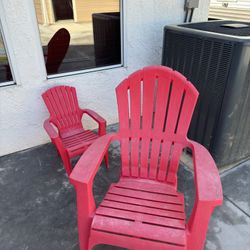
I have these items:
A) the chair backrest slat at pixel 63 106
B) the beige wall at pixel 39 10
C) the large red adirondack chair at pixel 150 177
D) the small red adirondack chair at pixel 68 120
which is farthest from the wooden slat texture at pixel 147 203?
the beige wall at pixel 39 10

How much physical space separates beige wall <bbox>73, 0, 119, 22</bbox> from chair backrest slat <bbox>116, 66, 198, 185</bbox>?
4.55 ft

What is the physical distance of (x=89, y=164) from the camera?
131 centimetres

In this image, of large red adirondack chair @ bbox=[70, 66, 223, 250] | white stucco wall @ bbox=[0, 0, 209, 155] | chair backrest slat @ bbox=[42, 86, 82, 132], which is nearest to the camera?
large red adirondack chair @ bbox=[70, 66, 223, 250]

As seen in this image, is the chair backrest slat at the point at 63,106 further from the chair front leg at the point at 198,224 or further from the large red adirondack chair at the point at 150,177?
the chair front leg at the point at 198,224

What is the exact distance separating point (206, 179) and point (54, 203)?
1.32 metres

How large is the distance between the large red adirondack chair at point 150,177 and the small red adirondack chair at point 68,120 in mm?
589

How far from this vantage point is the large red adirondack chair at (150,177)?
1.19 meters

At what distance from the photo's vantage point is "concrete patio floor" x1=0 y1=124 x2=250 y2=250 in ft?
5.30

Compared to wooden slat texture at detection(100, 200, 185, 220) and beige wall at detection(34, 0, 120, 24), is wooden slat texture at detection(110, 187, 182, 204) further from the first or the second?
beige wall at detection(34, 0, 120, 24)

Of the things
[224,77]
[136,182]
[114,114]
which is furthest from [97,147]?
[114,114]

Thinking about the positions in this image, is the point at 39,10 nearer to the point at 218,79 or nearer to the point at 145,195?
the point at 218,79

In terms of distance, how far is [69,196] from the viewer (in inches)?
78.2

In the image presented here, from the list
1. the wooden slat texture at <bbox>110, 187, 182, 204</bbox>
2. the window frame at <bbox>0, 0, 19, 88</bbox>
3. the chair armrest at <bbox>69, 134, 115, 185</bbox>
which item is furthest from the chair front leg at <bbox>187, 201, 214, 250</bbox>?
the window frame at <bbox>0, 0, 19, 88</bbox>

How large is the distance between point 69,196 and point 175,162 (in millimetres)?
1001
